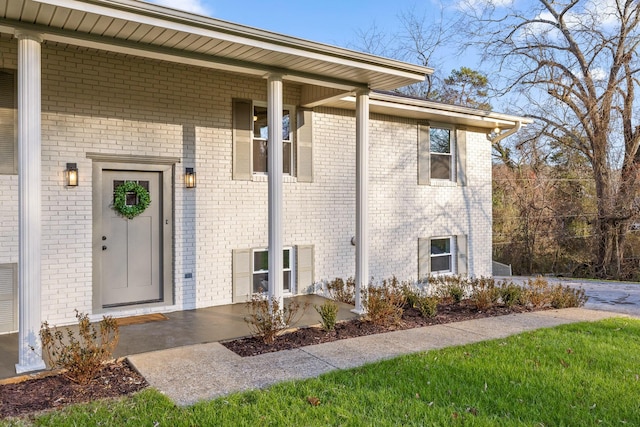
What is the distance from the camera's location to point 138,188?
265 inches

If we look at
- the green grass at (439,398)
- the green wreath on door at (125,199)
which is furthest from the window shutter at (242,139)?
the green grass at (439,398)

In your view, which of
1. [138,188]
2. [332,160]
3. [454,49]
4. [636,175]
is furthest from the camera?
[454,49]

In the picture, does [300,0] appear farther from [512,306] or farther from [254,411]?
[254,411]

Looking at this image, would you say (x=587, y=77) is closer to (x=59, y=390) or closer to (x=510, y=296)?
(x=510, y=296)

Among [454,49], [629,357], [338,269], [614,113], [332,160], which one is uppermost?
[454,49]

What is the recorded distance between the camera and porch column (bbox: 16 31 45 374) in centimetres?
443

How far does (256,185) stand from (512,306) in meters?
4.63

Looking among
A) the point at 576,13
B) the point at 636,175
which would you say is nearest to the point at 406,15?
the point at 576,13

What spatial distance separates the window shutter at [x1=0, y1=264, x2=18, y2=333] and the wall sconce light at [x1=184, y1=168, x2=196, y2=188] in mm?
2419

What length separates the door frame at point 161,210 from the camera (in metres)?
6.42

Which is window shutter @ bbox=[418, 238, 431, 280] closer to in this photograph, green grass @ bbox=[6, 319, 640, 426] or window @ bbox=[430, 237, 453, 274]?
window @ bbox=[430, 237, 453, 274]

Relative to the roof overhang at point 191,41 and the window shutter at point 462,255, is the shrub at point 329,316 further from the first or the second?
the window shutter at point 462,255

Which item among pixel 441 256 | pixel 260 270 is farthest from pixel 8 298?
pixel 441 256

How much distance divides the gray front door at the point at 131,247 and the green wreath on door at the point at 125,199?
0.20 ft
